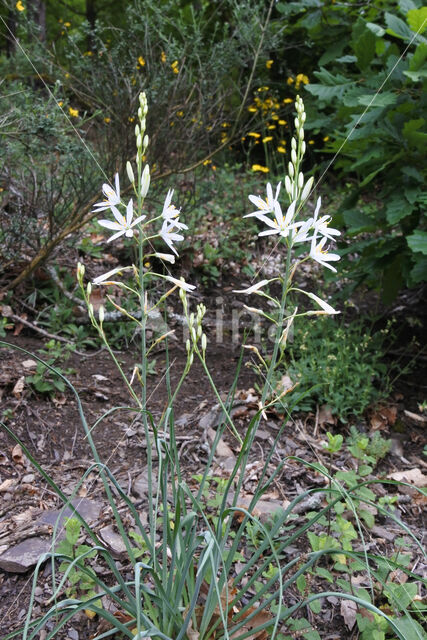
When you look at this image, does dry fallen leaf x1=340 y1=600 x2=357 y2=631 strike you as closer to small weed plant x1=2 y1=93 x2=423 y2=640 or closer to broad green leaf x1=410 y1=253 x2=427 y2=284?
small weed plant x1=2 y1=93 x2=423 y2=640

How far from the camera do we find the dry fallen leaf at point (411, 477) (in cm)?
272

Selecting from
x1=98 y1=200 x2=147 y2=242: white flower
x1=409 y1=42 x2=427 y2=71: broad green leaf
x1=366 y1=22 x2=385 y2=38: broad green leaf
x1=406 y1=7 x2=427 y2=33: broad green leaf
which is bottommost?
x1=98 y1=200 x2=147 y2=242: white flower

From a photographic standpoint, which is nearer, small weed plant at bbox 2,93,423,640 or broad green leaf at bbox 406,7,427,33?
small weed plant at bbox 2,93,423,640

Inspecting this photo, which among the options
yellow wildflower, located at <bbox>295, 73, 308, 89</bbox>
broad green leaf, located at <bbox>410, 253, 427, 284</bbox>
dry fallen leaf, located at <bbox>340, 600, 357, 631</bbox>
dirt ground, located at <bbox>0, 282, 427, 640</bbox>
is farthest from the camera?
yellow wildflower, located at <bbox>295, 73, 308, 89</bbox>

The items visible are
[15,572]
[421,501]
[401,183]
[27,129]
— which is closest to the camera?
[15,572]

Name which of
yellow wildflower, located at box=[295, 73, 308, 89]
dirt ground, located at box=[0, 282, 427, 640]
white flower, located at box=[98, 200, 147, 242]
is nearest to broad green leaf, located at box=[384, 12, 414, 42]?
dirt ground, located at box=[0, 282, 427, 640]

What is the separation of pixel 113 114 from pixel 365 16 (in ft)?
6.19

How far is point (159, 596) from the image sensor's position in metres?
1.49

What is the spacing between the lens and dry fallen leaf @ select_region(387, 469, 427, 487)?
8.91ft

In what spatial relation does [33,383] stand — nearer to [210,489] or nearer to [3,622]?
[210,489]

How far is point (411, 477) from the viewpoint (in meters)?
2.75

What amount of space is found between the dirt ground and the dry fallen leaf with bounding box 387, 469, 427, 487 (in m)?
0.06

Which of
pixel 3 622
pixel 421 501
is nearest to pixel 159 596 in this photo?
pixel 3 622

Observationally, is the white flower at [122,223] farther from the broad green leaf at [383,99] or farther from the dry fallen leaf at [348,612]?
the broad green leaf at [383,99]
